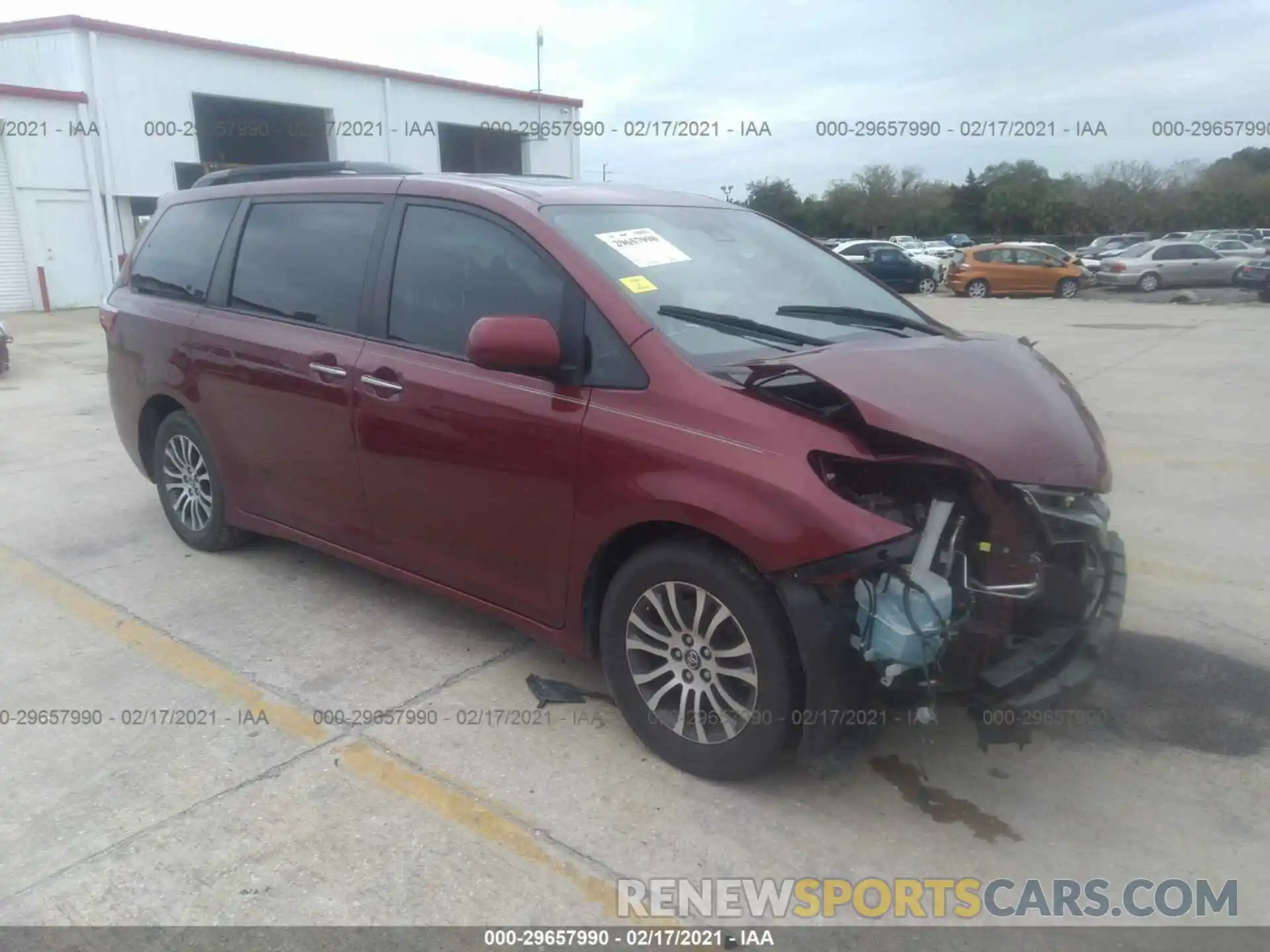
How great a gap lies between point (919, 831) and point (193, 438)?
3.85 metres

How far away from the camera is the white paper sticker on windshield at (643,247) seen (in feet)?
11.2

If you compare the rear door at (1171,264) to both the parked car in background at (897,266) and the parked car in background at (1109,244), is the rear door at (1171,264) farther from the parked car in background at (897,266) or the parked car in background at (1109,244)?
the parked car in background at (1109,244)

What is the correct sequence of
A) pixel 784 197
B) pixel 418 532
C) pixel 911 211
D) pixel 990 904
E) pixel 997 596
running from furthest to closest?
1. pixel 911 211
2. pixel 784 197
3. pixel 418 532
4. pixel 997 596
5. pixel 990 904

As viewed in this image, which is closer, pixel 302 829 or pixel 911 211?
pixel 302 829

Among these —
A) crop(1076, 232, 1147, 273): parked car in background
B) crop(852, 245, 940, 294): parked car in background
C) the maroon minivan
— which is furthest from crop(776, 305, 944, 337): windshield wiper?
crop(1076, 232, 1147, 273): parked car in background

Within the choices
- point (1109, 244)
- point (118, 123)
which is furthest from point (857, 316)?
point (1109, 244)

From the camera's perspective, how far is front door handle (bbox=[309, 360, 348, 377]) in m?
3.87

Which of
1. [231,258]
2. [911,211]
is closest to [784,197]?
[911,211]

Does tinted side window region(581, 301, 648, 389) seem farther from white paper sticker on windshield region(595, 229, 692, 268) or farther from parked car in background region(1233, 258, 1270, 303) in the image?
parked car in background region(1233, 258, 1270, 303)

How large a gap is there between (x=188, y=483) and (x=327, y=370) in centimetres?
158

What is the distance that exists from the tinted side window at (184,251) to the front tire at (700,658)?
2.89 metres

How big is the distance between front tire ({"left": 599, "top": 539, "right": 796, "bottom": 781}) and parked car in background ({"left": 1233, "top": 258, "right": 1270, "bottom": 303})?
85.8 ft

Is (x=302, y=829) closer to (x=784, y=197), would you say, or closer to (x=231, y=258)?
(x=231, y=258)

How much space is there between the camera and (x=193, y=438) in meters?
4.82
